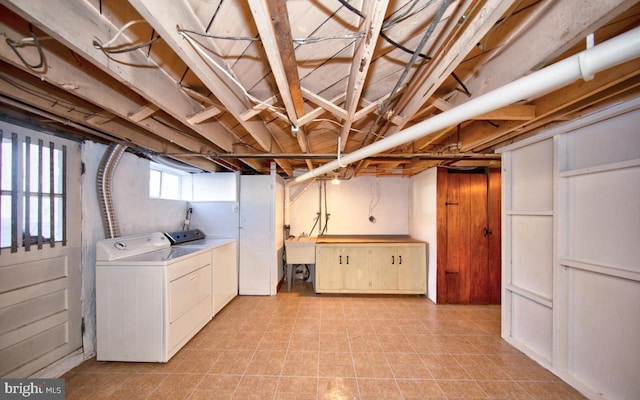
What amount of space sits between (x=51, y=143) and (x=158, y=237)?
1246 mm

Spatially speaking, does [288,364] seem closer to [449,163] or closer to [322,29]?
[322,29]

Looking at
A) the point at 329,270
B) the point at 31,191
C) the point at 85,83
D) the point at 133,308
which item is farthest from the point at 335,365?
the point at 31,191

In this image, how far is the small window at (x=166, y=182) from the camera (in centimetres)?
320

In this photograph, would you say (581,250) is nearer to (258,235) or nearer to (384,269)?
(384,269)

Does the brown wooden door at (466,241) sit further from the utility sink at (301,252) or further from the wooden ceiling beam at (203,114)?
the wooden ceiling beam at (203,114)

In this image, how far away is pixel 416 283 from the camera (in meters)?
3.52

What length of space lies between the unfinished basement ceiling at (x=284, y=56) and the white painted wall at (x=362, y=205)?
7.51ft

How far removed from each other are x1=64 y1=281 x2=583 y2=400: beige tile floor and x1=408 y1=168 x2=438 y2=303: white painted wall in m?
0.65

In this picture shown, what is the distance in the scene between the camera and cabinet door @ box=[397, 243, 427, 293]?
3.51 meters

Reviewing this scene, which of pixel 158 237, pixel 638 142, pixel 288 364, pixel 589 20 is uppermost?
pixel 589 20

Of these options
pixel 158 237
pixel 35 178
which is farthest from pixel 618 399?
pixel 35 178

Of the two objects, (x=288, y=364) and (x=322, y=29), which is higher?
(x=322, y=29)
